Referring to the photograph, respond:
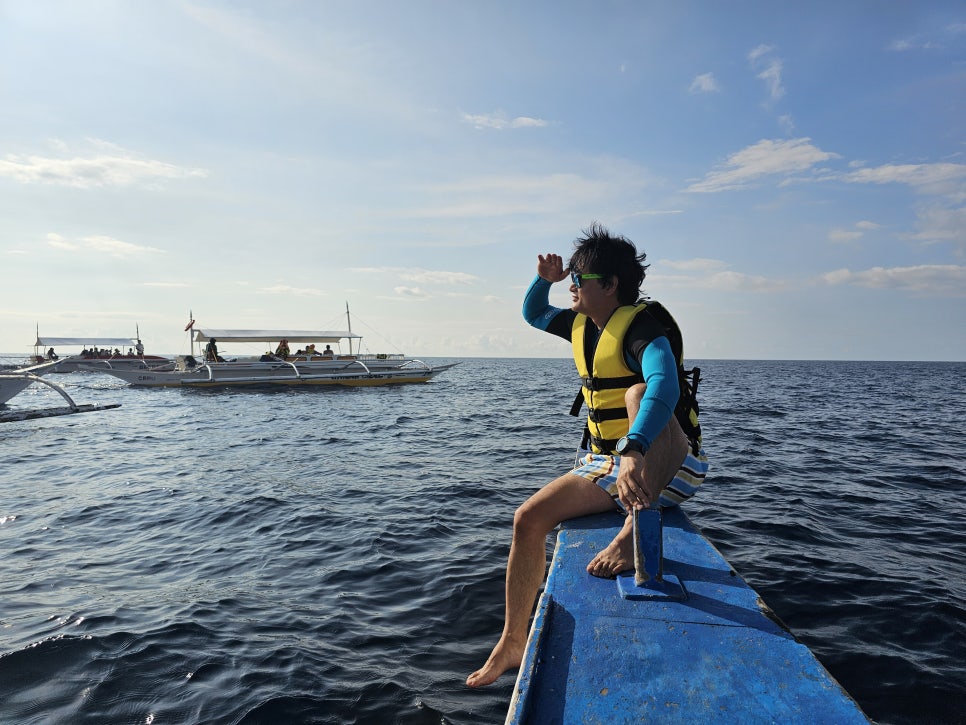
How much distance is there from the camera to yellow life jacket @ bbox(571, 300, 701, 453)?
9.78 ft

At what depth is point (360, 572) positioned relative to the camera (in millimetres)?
5336

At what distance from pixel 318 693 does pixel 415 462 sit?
8.09 metres

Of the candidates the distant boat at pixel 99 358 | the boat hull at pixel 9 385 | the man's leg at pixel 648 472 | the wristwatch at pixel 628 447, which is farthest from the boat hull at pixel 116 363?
the wristwatch at pixel 628 447

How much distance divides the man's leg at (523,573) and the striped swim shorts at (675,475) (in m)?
0.25

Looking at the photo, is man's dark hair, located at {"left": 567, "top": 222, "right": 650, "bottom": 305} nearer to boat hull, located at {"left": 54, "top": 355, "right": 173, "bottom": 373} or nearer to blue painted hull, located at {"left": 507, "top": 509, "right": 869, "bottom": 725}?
blue painted hull, located at {"left": 507, "top": 509, "right": 869, "bottom": 725}

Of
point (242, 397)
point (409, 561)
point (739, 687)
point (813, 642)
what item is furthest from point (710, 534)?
point (242, 397)

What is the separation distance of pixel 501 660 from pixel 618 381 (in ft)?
5.43

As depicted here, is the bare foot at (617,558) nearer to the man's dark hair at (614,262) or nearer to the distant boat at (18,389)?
the man's dark hair at (614,262)

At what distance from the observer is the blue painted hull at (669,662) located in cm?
157

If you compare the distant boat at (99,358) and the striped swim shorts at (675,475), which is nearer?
the striped swim shorts at (675,475)

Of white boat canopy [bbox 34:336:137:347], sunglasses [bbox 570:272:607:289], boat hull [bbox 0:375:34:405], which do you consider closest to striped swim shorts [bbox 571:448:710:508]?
sunglasses [bbox 570:272:607:289]

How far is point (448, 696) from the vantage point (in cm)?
325

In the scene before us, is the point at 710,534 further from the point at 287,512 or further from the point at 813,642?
the point at 287,512

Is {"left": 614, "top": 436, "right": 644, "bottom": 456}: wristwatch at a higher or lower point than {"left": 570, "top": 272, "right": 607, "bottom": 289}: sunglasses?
lower
